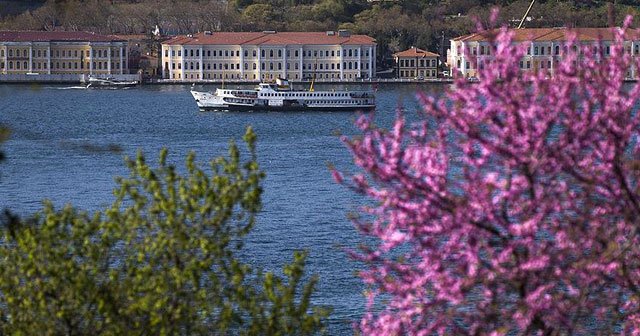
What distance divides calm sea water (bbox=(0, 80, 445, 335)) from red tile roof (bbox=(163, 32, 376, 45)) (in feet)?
23.3

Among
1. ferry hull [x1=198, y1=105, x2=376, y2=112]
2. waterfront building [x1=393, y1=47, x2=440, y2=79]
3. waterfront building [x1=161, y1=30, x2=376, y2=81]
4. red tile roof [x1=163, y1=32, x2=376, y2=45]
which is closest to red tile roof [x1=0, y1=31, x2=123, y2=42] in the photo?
waterfront building [x1=161, y1=30, x2=376, y2=81]

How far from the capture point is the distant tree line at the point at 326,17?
5831cm

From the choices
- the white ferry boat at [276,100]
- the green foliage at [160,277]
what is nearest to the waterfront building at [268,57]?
the white ferry boat at [276,100]

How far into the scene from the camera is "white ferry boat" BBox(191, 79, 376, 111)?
1490 inches

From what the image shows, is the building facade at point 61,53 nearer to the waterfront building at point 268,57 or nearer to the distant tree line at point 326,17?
the waterfront building at point 268,57

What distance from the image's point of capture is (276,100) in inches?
1524

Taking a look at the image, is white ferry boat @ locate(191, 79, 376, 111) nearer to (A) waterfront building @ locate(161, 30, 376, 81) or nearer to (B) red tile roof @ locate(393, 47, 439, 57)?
(A) waterfront building @ locate(161, 30, 376, 81)

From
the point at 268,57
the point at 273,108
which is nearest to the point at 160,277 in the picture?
the point at 273,108

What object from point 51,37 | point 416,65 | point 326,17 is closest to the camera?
point 51,37

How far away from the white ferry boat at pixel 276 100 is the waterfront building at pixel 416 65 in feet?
49.7

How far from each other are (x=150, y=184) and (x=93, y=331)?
512 millimetres

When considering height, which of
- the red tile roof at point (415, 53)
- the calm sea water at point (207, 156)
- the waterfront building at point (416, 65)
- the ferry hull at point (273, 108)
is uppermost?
the red tile roof at point (415, 53)

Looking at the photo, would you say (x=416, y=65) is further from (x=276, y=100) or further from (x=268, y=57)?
(x=276, y=100)

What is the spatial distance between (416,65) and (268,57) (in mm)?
5117
